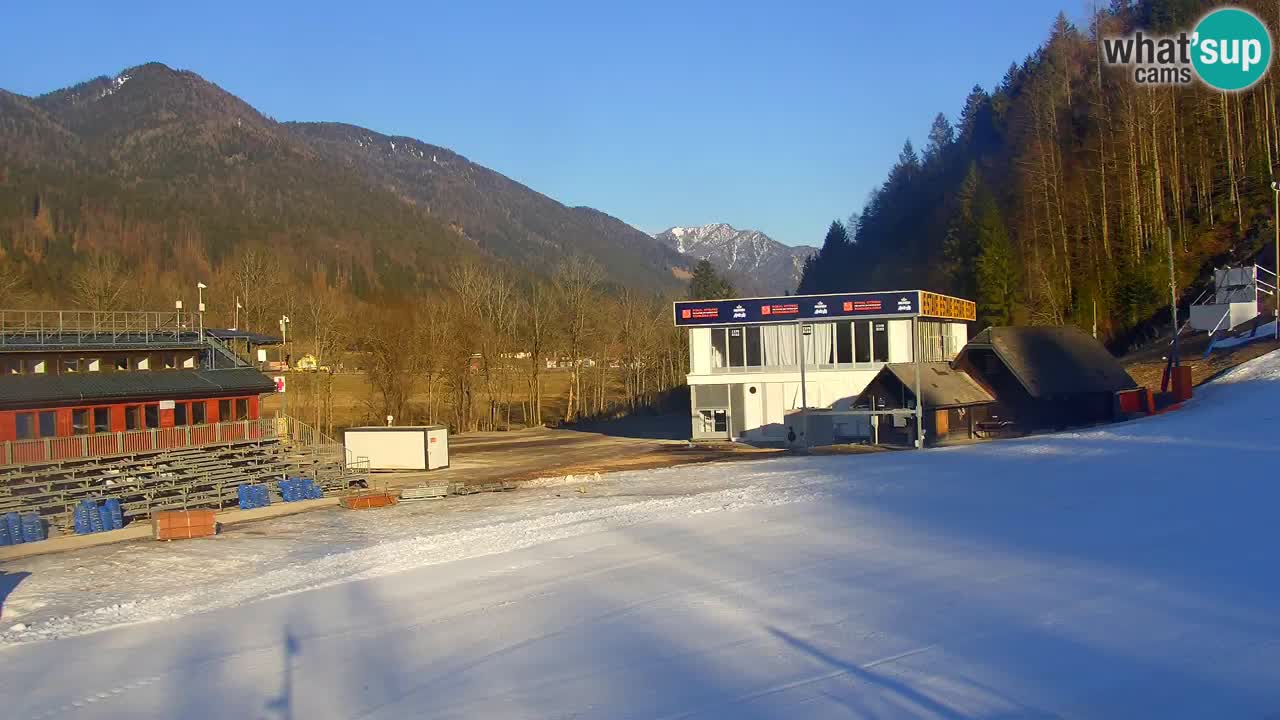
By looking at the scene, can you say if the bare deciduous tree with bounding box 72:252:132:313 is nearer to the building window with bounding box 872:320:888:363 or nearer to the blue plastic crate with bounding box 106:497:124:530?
the blue plastic crate with bounding box 106:497:124:530

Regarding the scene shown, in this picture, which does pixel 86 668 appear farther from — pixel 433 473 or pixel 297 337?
pixel 297 337

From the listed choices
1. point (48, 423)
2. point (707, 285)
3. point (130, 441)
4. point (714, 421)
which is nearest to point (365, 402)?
point (714, 421)

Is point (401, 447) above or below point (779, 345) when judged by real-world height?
below

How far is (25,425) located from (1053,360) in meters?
40.7

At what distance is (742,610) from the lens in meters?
14.4

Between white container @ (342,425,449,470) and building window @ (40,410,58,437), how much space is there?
1336 cm

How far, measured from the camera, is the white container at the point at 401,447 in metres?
46.4

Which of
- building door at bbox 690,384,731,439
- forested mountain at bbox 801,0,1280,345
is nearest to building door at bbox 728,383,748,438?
building door at bbox 690,384,731,439

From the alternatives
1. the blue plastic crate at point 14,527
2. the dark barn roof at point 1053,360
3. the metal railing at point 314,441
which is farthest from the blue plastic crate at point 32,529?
the dark barn roof at point 1053,360

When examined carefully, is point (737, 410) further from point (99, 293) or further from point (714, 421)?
point (99, 293)

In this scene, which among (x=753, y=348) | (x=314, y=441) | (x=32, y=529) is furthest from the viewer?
(x=753, y=348)

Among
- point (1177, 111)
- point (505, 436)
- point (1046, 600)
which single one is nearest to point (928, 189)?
point (1177, 111)

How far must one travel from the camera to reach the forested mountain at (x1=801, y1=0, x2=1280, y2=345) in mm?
60750

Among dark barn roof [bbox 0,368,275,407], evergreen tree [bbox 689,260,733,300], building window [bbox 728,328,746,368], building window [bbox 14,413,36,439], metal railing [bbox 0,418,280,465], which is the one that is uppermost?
evergreen tree [bbox 689,260,733,300]
